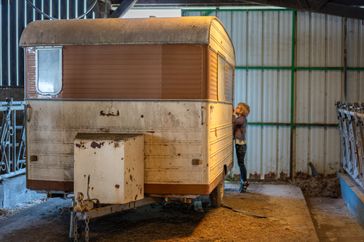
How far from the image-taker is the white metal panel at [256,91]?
44.5ft

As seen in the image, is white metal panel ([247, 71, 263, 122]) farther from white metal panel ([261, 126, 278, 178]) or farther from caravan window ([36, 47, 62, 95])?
caravan window ([36, 47, 62, 95])

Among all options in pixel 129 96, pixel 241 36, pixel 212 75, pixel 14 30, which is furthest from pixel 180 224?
pixel 14 30

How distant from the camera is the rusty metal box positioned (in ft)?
20.6

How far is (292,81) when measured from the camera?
530 inches

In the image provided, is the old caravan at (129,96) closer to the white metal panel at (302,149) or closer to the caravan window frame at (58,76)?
the caravan window frame at (58,76)

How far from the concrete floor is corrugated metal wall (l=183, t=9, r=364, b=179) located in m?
3.88

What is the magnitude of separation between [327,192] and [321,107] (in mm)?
2258

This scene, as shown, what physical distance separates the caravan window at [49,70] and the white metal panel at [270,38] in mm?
7519

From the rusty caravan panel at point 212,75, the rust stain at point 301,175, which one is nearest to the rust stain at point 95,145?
the rusty caravan panel at point 212,75

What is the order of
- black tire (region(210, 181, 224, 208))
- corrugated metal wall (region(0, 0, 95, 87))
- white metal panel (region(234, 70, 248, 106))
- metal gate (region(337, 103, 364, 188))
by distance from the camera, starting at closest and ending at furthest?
black tire (region(210, 181, 224, 208))
metal gate (region(337, 103, 364, 188))
white metal panel (region(234, 70, 248, 106))
corrugated metal wall (region(0, 0, 95, 87))

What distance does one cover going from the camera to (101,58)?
711 centimetres

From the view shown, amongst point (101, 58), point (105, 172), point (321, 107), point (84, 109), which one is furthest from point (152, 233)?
point (321, 107)

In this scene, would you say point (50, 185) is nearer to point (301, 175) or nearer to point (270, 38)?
point (301, 175)

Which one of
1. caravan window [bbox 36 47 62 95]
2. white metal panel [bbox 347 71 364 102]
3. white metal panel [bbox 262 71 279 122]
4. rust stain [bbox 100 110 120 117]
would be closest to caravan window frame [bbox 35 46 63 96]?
caravan window [bbox 36 47 62 95]
